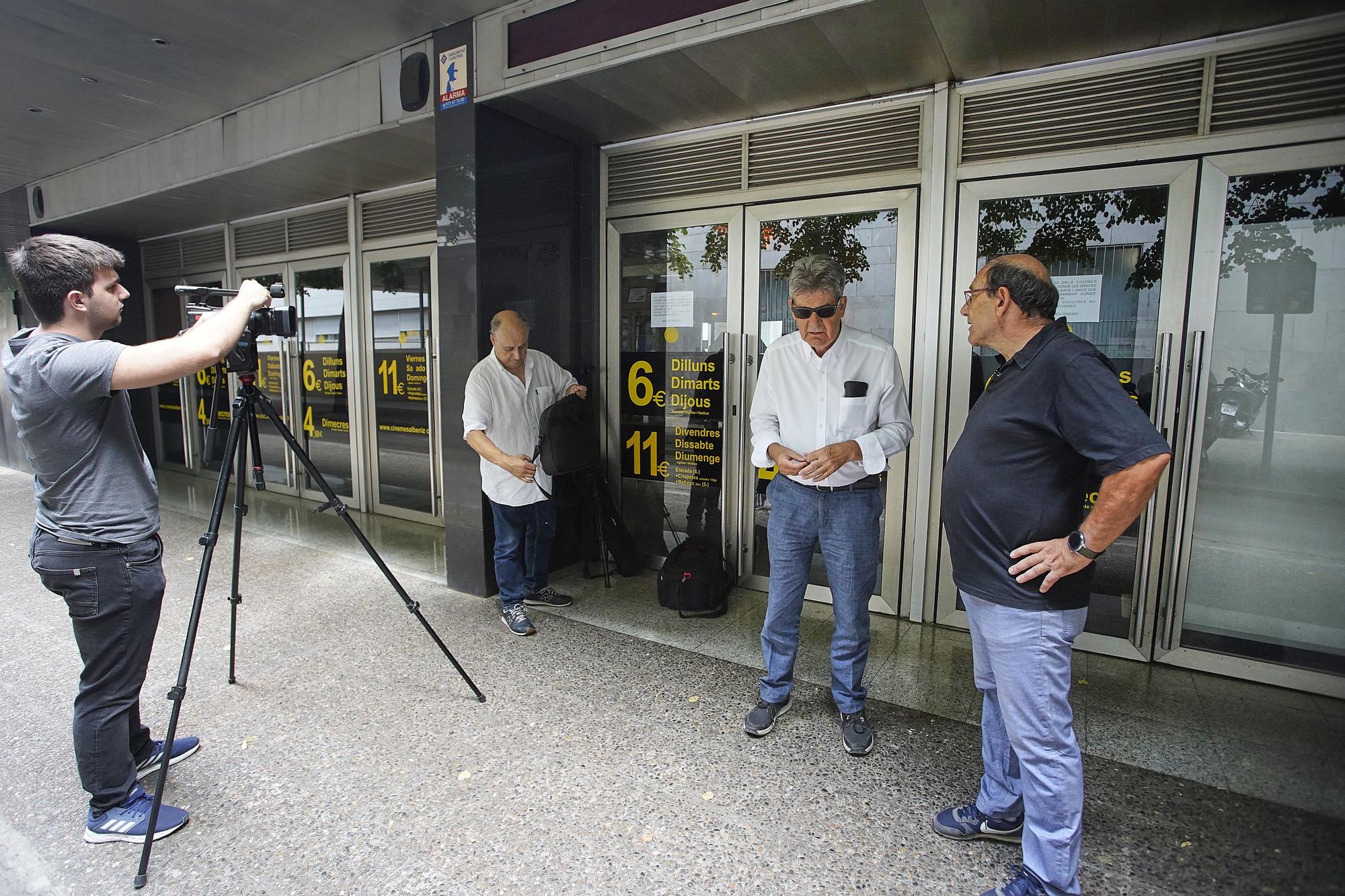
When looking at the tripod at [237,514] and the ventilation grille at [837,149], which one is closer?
the tripod at [237,514]

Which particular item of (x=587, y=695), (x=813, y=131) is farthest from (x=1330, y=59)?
(x=587, y=695)

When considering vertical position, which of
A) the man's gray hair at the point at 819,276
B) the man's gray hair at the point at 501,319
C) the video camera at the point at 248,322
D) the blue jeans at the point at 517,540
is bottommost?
the blue jeans at the point at 517,540

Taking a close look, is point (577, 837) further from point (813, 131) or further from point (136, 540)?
point (813, 131)

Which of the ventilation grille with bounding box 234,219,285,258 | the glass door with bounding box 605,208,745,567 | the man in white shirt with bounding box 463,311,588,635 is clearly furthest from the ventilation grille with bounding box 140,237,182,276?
the man in white shirt with bounding box 463,311,588,635

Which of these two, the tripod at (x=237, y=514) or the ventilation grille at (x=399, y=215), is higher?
the ventilation grille at (x=399, y=215)

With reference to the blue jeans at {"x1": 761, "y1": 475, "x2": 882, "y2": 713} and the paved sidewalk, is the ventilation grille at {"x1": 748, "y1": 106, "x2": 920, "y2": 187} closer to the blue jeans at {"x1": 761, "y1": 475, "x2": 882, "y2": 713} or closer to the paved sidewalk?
the blue jeans at {"x1": 761, "y1": 475, "x2": 882, "y2": 713}

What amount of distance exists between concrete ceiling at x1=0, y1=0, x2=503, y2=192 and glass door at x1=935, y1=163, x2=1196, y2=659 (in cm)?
290

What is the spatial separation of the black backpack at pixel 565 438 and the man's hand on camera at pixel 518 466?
0.31 metres

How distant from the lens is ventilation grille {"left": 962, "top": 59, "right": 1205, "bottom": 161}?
124 inches

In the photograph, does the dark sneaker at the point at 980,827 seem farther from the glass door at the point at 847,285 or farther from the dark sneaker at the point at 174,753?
the dark sneaker at the point at 174,753

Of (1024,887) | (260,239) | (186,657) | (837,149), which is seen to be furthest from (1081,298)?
(260,239)

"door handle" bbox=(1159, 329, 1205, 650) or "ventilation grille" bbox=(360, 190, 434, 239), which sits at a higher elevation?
"ventilation grille" bbox=(360, 190, 434, 239)

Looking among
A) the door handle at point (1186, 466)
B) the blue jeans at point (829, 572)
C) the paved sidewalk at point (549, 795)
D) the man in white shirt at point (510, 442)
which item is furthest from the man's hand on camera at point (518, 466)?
the door handle at point (1186, 466)

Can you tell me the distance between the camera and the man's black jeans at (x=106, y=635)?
210 centimetres
